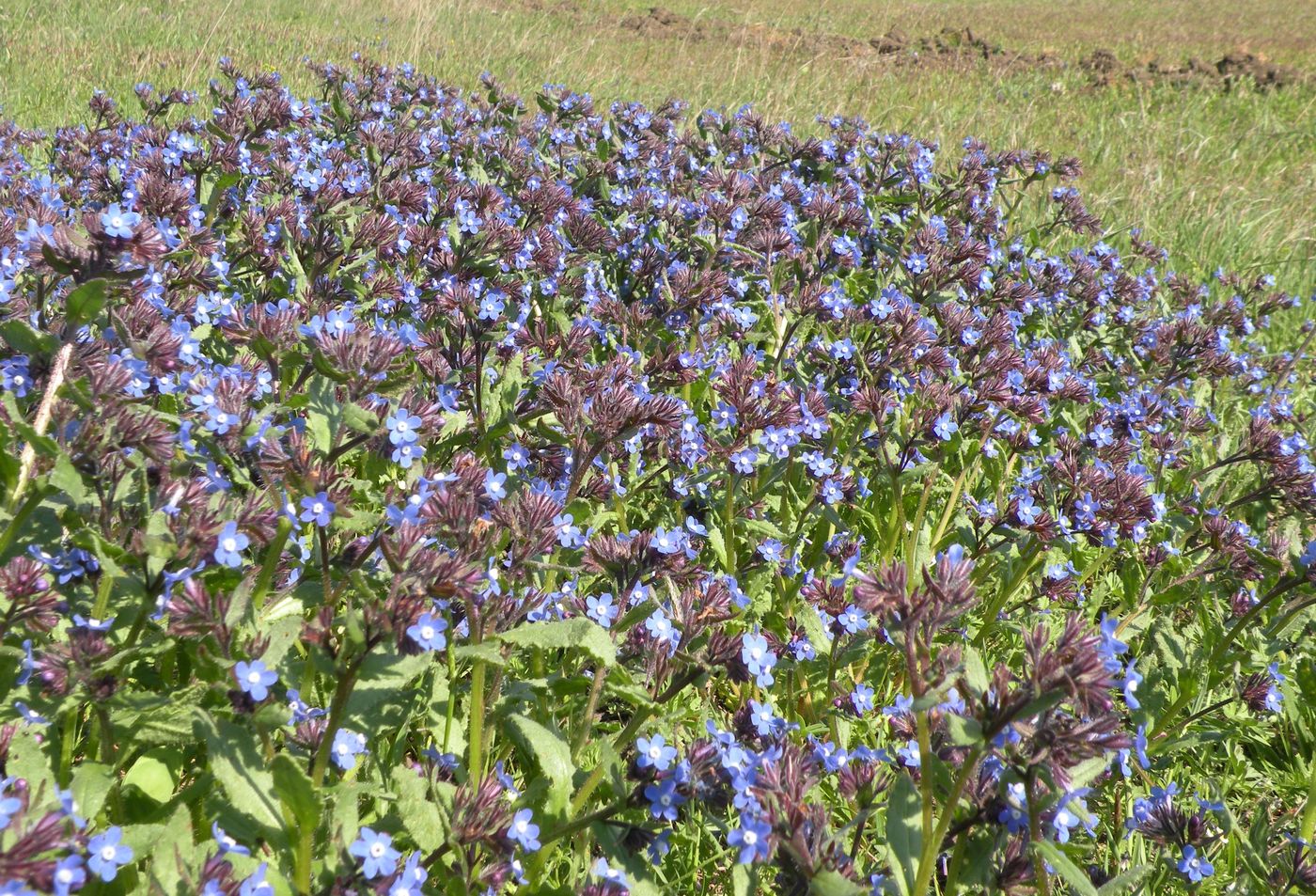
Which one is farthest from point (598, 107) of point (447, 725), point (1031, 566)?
point (447, 725)

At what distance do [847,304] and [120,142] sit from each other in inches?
133

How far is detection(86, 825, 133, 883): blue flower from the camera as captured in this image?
4.59ft

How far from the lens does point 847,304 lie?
411 cm

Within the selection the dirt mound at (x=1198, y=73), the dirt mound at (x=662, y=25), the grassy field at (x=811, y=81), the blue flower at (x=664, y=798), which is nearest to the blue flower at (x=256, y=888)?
the blue flower at (x=664, y=798)

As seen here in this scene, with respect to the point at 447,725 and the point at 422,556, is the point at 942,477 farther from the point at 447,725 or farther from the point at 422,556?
the point at 422,556

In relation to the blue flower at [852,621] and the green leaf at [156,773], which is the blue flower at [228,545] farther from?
the blue flower at [852,621]

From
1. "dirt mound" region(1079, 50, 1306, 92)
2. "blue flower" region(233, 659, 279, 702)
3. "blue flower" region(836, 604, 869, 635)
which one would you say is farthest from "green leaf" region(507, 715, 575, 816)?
"dirt mound" region(1079, 50, 1306, 92)

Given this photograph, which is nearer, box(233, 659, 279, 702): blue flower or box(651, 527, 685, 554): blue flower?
box(233, 659, 279, 702): blue flower

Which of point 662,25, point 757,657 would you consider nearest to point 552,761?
point 757,657

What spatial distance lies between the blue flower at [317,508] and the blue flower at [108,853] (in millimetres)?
580

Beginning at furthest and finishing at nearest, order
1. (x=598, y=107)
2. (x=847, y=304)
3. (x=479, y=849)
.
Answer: (x=598, y=107) → (x=847, y=304) → (x=479, y=849)

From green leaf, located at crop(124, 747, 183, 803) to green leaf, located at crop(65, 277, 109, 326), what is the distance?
2.83ft

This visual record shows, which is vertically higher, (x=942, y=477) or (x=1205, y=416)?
(x=1205, y=416)

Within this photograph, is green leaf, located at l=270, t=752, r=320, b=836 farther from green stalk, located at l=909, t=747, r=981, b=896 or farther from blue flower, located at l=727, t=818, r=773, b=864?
green stalk, located at l=909, t=747, r=981, b=896
